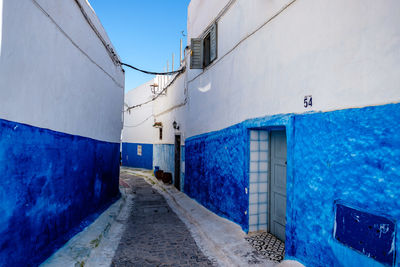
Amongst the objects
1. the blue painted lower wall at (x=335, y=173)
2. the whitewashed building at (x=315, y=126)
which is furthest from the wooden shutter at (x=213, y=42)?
the blue painted lower wall at (x=335, y=173)

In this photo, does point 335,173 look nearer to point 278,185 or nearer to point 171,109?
point 278,185

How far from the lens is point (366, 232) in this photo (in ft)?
10.2

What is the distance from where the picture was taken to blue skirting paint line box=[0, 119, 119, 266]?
11.1ft

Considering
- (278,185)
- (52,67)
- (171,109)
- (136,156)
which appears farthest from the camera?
(136,156)

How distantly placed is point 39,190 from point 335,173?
4.32 meters

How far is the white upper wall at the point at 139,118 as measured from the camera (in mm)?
21161

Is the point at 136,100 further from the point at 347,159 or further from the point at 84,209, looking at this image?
the point at 347,159

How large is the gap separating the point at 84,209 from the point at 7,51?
4366 millimetres

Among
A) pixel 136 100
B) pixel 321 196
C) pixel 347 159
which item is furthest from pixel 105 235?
pixel 136 100

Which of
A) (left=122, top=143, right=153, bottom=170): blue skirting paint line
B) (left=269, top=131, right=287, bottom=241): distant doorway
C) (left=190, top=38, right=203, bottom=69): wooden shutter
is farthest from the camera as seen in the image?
(left=122, top=143, right=153, bottom=170): blue skirting paint line

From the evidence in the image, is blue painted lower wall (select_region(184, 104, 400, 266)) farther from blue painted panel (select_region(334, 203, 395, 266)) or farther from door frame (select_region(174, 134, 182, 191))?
door frame (select_region(174, 134, 182, 191))

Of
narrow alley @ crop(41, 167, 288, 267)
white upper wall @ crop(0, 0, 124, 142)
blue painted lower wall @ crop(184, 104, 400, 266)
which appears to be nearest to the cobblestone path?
narrow alley @ crop(41, 167, 288, 267)

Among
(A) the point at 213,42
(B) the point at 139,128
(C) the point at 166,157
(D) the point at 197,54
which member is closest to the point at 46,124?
(A) the point at 213,42

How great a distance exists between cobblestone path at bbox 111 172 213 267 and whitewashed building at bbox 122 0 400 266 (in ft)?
4.23
